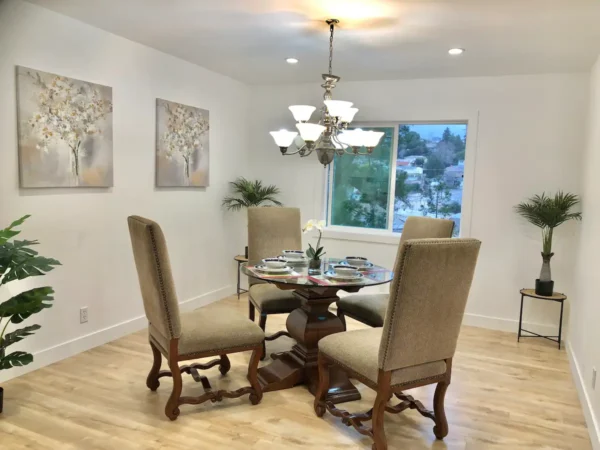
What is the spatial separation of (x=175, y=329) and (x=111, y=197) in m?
1.62

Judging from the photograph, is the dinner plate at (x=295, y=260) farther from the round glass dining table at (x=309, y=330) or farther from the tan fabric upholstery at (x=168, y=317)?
the tan fabric upholstery at (x=168, y=317)

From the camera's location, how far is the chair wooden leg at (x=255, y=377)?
2947mm

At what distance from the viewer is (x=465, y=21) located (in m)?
3.04

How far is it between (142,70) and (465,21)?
8.21 ft

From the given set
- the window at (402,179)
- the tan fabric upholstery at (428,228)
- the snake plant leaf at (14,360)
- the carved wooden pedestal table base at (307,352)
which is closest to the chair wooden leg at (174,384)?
the carved wooden pedestal table base at (307,352)

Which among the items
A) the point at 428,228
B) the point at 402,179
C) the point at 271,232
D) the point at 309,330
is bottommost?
the point at 309,330

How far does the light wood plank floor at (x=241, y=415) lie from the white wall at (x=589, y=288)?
0.14 meters

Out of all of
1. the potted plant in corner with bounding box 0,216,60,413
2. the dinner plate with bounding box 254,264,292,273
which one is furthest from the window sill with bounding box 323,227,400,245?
the potted plant in corner with bounding box 0,216,60,413

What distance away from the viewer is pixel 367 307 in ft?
11.6

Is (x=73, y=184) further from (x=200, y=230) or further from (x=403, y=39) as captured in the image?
(x=403, y=39)

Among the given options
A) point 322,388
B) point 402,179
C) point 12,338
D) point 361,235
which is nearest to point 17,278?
point 12,338

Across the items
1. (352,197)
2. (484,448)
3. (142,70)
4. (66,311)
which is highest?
(142,70)

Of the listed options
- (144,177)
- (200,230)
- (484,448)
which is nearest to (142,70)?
(144,177)

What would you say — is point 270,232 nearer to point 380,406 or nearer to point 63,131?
point 63,131
